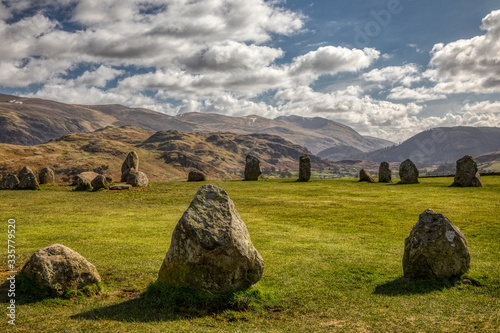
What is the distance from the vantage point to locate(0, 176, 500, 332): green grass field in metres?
9.38

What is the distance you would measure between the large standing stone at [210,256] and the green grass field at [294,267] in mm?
Answer: 831

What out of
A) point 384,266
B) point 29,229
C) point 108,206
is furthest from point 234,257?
point 108,206

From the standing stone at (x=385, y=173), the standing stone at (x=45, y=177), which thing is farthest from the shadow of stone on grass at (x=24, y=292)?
the standing stone at (x=385, y=173)

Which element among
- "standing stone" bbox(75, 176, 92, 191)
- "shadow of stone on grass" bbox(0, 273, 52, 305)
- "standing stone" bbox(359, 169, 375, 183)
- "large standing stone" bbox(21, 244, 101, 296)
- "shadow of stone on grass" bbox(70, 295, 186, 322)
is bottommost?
"shadow of stone on grass" bbox(70, 295, 186, 322)

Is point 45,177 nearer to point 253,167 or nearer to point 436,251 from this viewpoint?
point 253,167

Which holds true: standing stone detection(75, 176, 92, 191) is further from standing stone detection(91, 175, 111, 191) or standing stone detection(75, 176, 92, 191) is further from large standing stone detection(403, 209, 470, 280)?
large standing stone detection(403, 209, 470, 280)

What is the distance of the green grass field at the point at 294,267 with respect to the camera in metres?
9.38

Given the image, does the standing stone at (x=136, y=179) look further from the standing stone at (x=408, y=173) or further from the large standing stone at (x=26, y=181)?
the standing stone at (x=408, y=173)

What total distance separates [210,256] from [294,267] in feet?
16.7

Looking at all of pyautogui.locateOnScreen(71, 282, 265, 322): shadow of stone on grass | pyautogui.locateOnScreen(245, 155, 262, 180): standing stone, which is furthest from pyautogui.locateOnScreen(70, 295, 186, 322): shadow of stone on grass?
pyautogui.locateOnScreen(245, 155, 262, 180): standing stone

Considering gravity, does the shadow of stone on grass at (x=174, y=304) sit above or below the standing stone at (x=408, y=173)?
below

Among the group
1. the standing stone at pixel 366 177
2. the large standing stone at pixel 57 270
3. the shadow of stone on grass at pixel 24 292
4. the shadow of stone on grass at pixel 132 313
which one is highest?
the standing stone at pixel 366 177

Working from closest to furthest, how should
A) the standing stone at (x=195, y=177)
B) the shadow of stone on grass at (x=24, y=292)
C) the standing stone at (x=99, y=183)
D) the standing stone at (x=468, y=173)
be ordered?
the shadow of stone on grass at (x=24, y=292) < the standing stone at (x=468, y=173) < the standing stone at (x=99, y=183) < the standing stone at (x=195, y=177)

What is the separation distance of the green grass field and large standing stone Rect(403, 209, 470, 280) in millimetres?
590
